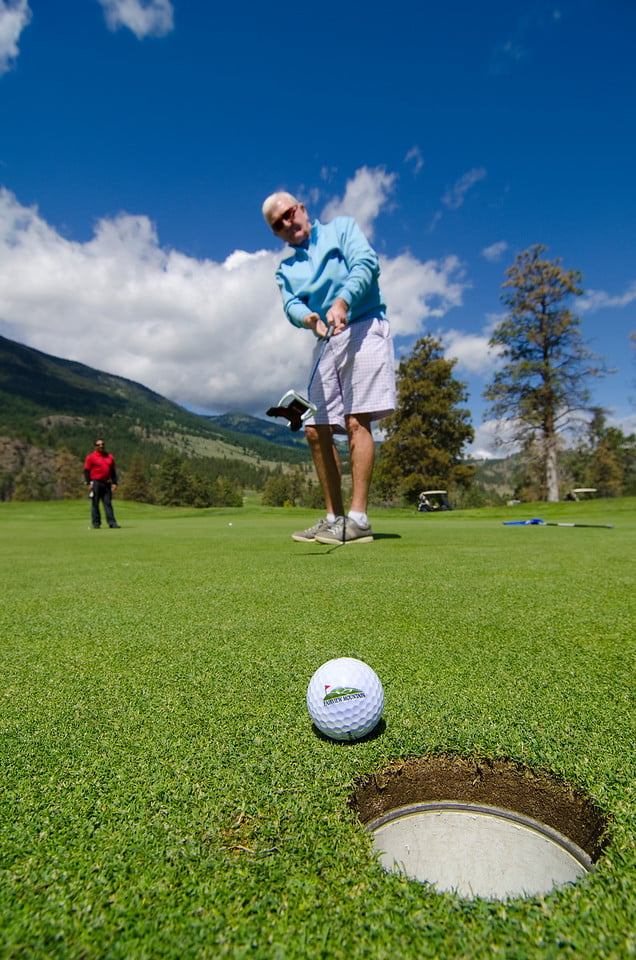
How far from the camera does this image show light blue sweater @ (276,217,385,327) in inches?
191

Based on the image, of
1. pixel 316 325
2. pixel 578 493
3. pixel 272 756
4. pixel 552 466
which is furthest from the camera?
pixel 578 493

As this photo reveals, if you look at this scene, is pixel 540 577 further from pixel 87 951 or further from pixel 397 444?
pixel 397 444

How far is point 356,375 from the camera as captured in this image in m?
4.95

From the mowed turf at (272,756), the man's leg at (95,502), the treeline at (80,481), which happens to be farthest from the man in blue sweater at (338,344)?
the treeline at (80,481)

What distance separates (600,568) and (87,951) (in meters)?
3.69

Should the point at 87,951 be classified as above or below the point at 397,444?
below

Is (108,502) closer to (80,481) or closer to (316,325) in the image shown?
(316,325)

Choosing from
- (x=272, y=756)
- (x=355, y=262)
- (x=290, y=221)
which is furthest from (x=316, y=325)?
(x=272, y=756)

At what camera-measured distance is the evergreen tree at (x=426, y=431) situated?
120 ft

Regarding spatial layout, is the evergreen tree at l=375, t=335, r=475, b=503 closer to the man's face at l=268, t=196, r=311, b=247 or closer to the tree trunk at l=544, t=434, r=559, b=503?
the tree trunk at l=544, t=434, r=559, b=503

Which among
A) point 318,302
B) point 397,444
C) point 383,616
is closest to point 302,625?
point 383,616

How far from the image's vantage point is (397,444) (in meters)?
37.4

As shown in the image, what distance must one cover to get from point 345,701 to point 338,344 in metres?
4.25

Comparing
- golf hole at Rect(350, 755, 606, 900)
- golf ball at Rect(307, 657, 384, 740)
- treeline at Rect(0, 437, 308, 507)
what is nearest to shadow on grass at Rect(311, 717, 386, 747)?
golf ball at Rect(307, 657, 384, 740)
